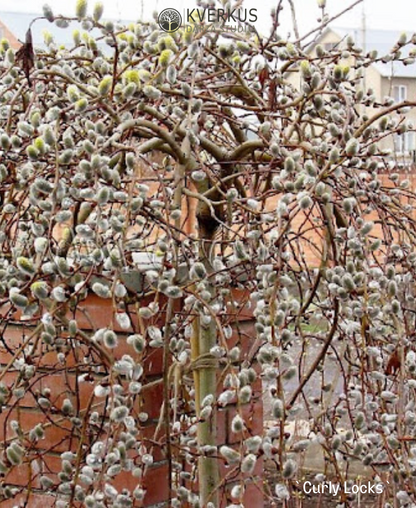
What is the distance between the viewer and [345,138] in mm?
1337

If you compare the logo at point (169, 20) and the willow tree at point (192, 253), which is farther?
the logo at point (169, 20)

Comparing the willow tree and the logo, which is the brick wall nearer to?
the willow tree

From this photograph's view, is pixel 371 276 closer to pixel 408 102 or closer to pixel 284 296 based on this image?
pixel 284 296

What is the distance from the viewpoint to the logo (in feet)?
5.79

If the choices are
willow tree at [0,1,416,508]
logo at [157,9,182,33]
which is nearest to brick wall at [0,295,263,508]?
willow tree at [0,1,416,508]

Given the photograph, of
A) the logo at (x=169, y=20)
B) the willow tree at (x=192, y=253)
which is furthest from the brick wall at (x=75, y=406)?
the logo at (x=169, y=20)

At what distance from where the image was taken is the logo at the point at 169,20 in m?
1.77

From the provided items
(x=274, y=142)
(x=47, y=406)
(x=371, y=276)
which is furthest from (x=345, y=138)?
(x=47, y=406)

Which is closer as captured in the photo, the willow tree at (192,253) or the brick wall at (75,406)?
the willow tree at (192,253)

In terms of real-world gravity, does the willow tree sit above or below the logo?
below

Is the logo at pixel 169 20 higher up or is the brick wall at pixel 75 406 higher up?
the logo at pixel 169 20

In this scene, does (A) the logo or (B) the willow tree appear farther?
(A) the logo

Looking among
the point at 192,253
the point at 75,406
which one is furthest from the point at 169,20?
the point at 75,406

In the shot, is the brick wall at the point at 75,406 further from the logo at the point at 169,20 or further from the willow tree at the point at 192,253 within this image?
the logo at the point at 169,20
